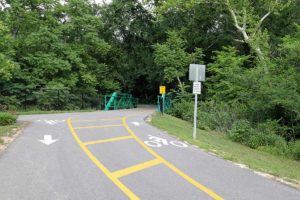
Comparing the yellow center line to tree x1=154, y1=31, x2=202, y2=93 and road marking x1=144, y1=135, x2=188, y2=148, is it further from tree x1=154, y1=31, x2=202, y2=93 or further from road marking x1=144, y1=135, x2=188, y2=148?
tree x1=154, y1=31, x2=202, y2=93

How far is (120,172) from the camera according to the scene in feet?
25.1

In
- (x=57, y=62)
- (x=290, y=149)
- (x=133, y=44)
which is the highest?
(x=133, y=44)

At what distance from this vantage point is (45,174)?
7293 mm

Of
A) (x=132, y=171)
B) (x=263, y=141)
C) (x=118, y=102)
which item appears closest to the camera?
(x=132, y=171)

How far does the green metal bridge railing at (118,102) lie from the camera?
3119cm

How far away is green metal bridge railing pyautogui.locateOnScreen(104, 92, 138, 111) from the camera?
102 feet

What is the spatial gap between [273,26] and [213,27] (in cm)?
626

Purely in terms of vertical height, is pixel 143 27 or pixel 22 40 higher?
pixel 143 27

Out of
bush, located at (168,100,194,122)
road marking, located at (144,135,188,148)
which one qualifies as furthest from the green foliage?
road marking, located at (144,135,188,148)

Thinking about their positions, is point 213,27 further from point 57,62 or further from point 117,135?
point 117,135

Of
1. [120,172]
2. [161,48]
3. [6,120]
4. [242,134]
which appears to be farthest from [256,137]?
[161,48]

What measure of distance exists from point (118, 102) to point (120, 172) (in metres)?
26.6

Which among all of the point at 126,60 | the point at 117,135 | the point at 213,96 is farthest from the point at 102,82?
the point at 117,135

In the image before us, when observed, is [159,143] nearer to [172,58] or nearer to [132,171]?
[132,171]
